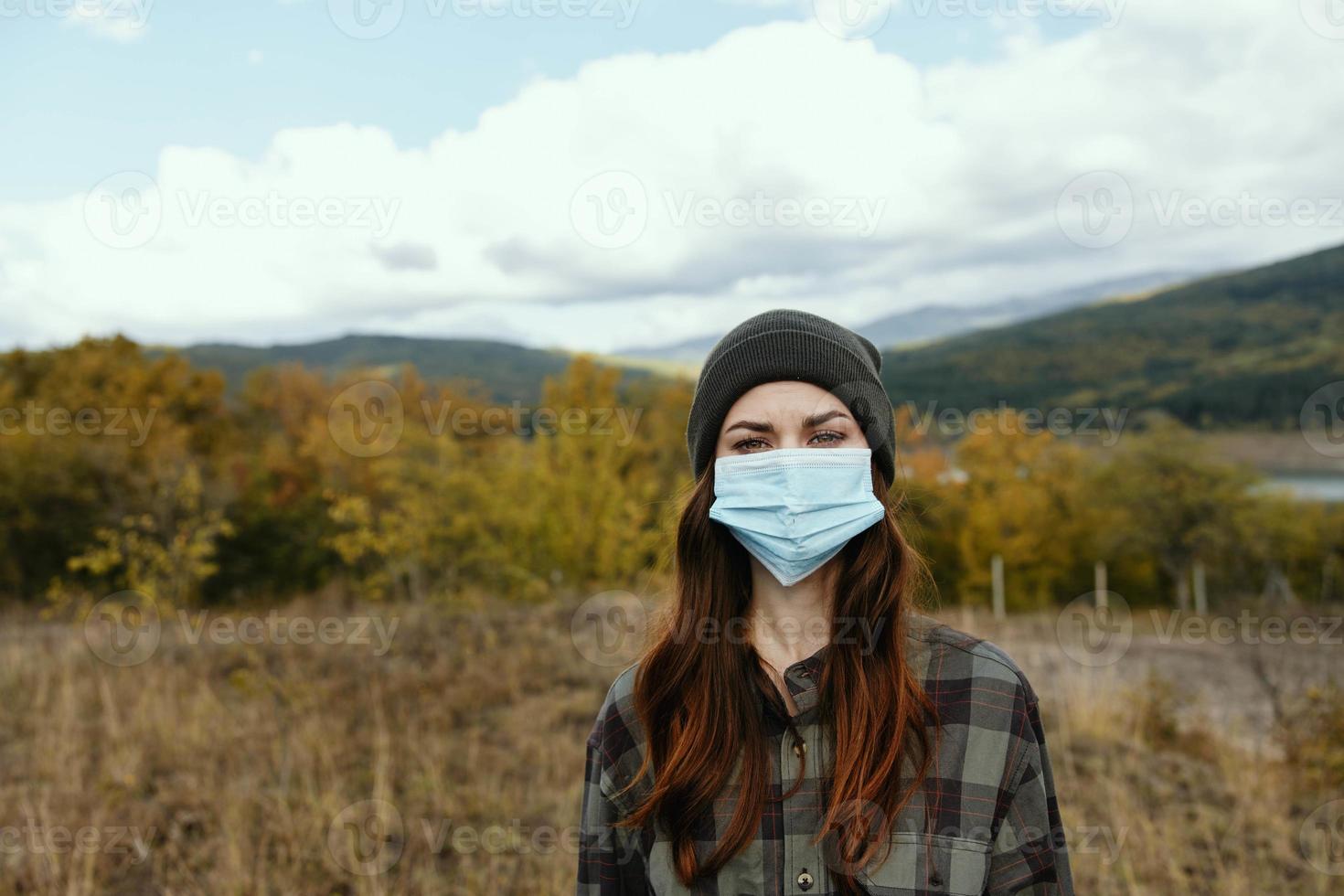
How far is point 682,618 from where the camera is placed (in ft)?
6.37

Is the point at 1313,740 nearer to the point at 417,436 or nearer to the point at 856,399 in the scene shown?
the point at 856,399

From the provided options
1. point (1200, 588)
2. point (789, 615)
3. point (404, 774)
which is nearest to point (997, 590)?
point (1200, 588)

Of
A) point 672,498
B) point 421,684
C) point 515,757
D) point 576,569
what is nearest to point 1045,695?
point 515,757

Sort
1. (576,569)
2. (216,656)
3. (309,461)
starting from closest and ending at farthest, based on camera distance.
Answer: (216,656)
(576,569)
(309,461)

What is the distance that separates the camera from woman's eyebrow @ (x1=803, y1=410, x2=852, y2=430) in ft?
6.40

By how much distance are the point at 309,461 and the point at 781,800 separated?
34568 millimetres

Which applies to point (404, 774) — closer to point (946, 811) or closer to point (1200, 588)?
point (946, 811)

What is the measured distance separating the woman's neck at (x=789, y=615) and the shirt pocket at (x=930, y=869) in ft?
1.46

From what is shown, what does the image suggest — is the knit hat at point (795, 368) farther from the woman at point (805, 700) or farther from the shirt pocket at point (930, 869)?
the shirt pocket at point (930, 869)

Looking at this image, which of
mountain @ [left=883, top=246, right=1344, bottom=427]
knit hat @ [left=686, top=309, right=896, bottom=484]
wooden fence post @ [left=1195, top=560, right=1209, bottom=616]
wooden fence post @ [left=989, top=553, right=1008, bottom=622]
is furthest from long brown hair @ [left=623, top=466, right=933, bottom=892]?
mountain @ [left=883, top=246, right=1344, bottom=427]

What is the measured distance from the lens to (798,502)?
1921 millimetres

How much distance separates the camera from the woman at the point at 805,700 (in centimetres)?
167

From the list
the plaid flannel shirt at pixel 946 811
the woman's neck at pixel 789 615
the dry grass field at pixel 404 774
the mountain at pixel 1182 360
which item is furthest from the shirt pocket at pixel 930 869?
the mountain at pixel 1182 360

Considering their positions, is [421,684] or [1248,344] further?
[1248,344]
